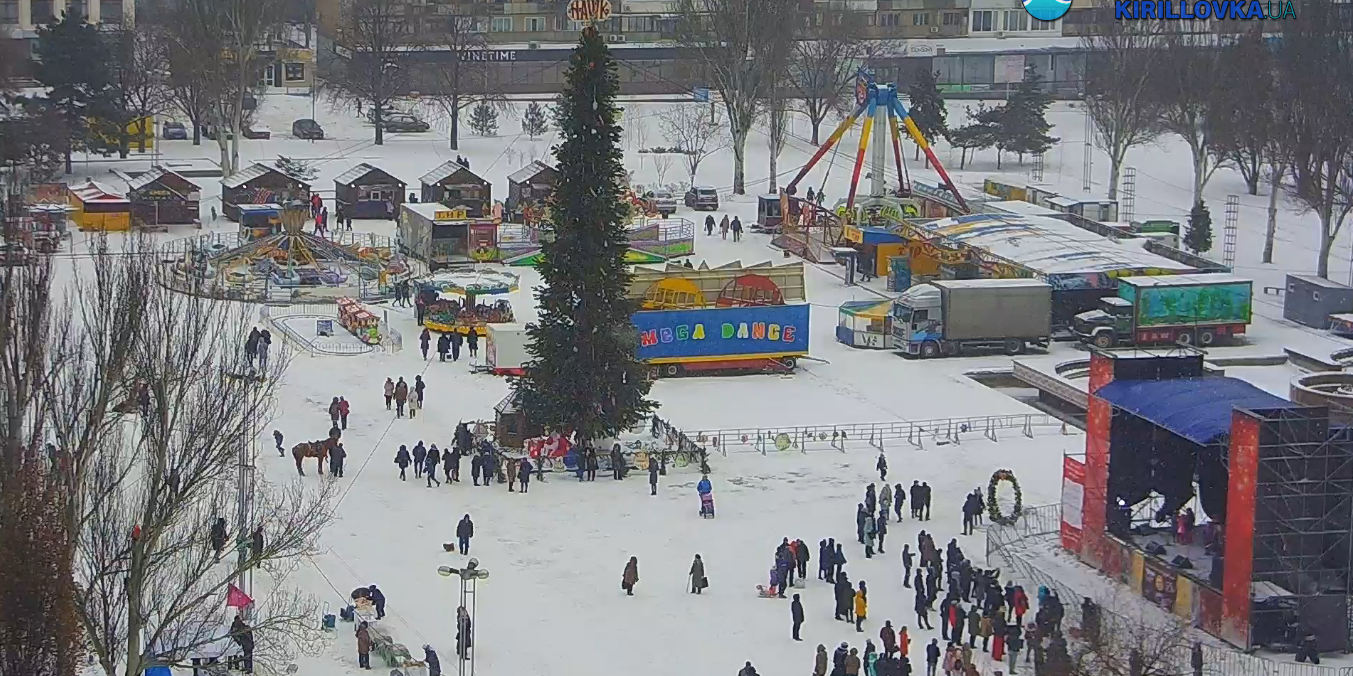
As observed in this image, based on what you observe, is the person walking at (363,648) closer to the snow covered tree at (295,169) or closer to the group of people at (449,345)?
the group of people at (449,345)

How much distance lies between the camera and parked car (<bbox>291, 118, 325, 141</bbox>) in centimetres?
7669

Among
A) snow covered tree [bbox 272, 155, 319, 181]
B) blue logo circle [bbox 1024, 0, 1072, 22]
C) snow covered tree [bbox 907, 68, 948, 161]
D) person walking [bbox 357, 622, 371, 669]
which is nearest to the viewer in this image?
person walking [bbox 357, 622, 371, 669]

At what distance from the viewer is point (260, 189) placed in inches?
2314

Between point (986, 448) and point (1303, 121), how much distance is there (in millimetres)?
21830

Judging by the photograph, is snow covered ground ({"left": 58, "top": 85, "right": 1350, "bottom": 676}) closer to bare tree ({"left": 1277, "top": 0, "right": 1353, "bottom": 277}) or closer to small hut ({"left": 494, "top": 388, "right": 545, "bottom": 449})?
small hut ({"left": 494, "top": 388, "right": 545, "bottom": 449})

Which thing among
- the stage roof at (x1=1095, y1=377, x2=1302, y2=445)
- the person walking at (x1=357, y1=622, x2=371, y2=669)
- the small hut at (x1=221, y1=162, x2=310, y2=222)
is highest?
the small hut at (x1=221, y1=162, x2=310, y2=222)

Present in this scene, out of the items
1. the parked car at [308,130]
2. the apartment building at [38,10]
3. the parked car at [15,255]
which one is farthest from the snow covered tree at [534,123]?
the parked car at [15,255]

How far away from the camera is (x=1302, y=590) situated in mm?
25344

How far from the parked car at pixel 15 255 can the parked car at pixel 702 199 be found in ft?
136

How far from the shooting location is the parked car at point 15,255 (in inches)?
878

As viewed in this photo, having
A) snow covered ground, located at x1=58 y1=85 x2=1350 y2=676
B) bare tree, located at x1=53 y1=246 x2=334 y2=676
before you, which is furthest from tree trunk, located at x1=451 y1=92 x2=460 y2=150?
bare tree, located at x1=53 y1=246 x2=334 y2=676

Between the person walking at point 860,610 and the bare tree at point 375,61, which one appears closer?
the person walking at point 860,610

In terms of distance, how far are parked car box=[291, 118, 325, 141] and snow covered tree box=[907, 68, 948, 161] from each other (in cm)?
2163

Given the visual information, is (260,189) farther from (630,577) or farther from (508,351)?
(630,577)
